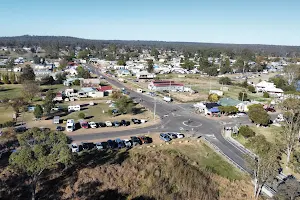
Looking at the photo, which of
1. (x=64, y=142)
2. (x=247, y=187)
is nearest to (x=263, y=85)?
(x=247, y=187)

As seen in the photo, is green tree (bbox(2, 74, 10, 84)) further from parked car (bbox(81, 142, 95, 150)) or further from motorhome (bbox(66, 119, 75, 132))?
parked car (bbox(81, 142, 95, 150))

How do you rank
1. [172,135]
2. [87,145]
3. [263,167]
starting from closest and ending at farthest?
[263,167] < [87,145] < [172,135]

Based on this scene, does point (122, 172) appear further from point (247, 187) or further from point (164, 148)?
point (247, 187)

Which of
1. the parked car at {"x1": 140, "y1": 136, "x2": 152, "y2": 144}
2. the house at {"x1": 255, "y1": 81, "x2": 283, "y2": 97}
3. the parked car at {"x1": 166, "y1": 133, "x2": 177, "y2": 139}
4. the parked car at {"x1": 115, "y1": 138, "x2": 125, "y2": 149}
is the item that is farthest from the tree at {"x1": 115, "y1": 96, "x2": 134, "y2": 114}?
the house at {"x1": 255, "y1": 81, "x2": 283, "y2": 97}

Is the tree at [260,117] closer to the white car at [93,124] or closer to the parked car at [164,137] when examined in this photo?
the parked car at [164,137]

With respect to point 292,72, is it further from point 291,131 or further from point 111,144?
point 111,144

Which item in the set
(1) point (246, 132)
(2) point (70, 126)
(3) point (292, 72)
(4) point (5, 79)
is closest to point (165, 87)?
(1) point (246, 132)

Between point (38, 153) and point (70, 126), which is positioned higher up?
point (38, 153)
